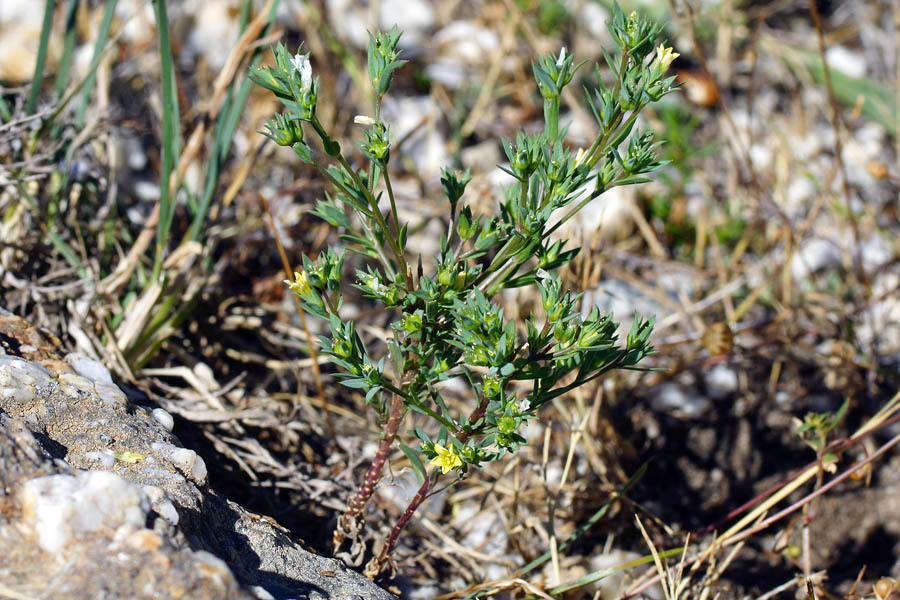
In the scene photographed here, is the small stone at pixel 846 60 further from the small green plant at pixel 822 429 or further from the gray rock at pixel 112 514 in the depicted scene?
the gray rock at pixel 112 514

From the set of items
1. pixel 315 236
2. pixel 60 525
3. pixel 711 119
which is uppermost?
pixel 711 119

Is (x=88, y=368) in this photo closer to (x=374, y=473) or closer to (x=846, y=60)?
(x=374, y=473)

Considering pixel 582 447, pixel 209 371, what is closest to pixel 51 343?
pixel 209 371

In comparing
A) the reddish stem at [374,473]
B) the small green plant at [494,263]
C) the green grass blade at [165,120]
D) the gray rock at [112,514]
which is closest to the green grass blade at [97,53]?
the green grass blade at [165,120]

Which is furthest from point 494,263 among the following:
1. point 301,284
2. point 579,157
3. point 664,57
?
point 664,57

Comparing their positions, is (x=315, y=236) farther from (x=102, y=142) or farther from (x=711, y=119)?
(x=711, y=119)

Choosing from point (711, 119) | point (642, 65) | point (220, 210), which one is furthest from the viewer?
point (711, 119)

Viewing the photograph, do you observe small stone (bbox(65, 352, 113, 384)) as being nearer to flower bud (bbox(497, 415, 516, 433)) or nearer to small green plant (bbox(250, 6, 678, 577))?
small green plant (bbox(250, 6, 678, 577))
